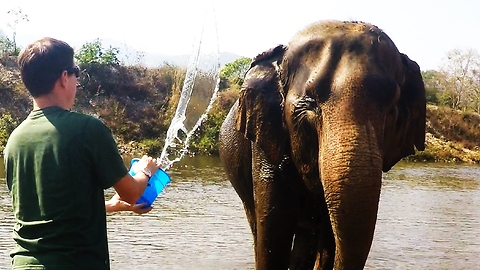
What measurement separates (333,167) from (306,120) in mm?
808

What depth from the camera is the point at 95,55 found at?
39.0 m

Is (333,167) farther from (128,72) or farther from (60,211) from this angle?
(128,72)

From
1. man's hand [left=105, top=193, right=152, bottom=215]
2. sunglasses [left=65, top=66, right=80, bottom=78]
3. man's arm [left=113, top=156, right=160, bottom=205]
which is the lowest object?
man's hand [left=105, top=193, right=152, bottom=215]

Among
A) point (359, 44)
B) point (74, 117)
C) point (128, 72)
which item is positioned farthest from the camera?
point (128, 72)

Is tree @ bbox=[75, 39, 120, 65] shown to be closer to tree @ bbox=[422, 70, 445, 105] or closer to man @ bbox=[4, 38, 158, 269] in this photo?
tree @ bbox=[422, 70, 445, 105]

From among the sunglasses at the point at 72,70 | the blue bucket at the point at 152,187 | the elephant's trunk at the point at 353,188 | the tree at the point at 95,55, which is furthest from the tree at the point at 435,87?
the sunglasses at the point at 72,70

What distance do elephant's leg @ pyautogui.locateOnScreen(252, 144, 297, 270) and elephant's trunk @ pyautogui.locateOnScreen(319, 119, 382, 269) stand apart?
1411 mm

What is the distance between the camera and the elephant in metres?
4.04

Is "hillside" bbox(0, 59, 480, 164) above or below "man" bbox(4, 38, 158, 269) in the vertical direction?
below

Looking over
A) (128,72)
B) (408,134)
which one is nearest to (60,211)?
(408,134)

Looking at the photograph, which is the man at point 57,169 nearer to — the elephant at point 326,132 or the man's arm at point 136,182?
the man's arm at point 136,182

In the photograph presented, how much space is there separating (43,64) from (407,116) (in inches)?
118

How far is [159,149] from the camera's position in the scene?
1332 inches

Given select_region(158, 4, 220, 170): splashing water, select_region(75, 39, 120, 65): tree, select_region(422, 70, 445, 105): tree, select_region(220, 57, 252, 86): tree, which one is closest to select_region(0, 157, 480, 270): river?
select_region(158, 4, 220, 170): splashing water
